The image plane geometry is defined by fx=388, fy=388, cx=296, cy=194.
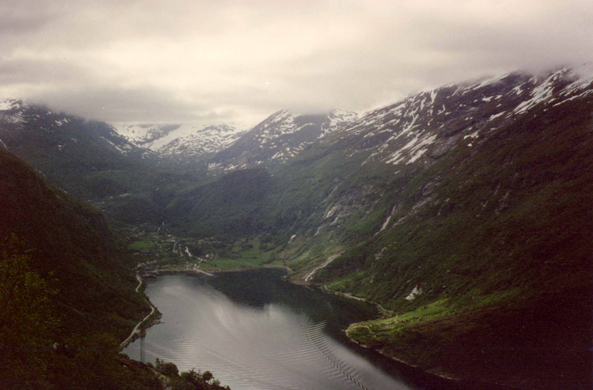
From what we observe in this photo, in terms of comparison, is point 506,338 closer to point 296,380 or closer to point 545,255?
point 545,255

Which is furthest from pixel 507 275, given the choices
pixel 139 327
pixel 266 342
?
pixel 139 327

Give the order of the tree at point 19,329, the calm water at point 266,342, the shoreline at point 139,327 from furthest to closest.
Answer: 1. the shoreline at point 139,327
2. the calm water at point 266,342
3. the tree at point 19,329

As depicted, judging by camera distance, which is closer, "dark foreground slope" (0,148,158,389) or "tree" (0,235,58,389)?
"tree" (0,235,58,389)

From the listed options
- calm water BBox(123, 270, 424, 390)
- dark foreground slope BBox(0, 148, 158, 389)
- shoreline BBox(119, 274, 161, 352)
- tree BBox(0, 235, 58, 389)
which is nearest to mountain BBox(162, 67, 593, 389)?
calm water BBox(123, 270, 424, 390)

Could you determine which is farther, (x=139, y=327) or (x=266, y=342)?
(x=139, y=327)

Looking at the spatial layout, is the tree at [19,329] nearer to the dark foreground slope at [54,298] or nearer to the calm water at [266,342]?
the dark foreground slope at [54,298]

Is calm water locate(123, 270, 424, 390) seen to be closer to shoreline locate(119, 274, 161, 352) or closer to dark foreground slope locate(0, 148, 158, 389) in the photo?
shoreline locate(119, 274, 161, 352)

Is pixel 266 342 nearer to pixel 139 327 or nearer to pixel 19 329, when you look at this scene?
pixel 139 327

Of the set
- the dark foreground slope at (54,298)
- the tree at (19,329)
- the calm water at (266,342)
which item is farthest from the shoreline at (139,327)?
the tree at (19,329)
